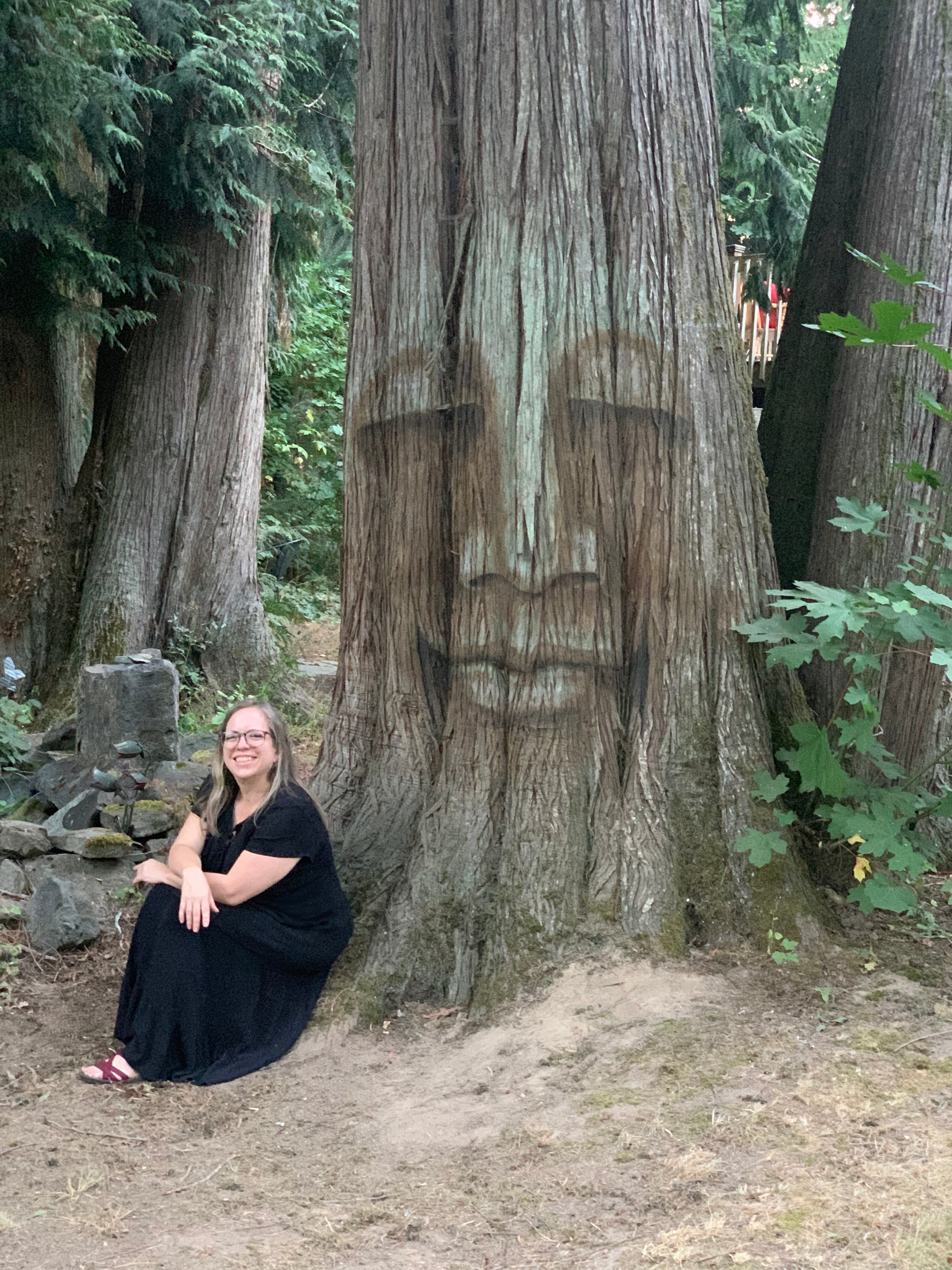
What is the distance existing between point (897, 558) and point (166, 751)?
4.01m

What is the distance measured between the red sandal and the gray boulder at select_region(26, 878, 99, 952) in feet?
3.77

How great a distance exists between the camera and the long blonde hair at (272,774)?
4246mm

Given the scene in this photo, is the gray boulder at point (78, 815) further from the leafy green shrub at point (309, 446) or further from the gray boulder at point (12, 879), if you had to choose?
the leafy green shrub at point (309, 446)

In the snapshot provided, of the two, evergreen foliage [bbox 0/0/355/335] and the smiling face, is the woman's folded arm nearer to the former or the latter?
the smiling face

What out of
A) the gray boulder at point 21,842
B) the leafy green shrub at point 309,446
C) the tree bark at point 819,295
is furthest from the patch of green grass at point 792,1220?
the leafy green shrub at point 309,446

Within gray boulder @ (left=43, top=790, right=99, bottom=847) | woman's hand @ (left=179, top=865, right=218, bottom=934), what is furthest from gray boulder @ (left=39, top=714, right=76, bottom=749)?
woman's hand @ (left=179, top=865, right=218, bottom=934)

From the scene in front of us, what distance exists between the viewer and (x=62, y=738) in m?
7.24

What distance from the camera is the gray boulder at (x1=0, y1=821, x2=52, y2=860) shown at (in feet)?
18.9

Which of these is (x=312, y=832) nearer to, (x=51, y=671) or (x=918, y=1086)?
(x=918, y=1086)

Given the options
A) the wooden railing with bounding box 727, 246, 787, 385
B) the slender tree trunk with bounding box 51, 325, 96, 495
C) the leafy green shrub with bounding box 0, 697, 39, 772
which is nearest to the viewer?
the leafy green shrub with bounding box 0, 697, 39, 772

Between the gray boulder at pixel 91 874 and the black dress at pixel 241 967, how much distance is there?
142 centimetres

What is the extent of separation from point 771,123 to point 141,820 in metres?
7.04

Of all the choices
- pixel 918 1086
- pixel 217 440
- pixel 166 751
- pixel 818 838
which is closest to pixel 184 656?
pixel 217 440

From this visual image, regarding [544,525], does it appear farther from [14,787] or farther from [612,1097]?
[14,787]
